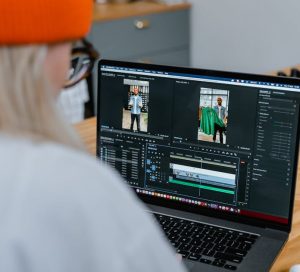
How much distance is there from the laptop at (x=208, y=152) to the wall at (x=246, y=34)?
2.45m

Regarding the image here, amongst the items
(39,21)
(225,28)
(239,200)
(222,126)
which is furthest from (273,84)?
(225,28)

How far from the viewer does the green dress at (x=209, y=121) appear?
4.12 feet

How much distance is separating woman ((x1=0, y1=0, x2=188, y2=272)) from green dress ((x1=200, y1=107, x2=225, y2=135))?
600 millimetres

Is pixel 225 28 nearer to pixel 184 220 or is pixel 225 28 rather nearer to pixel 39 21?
pixel 184 220

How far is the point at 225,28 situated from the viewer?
13.1ft

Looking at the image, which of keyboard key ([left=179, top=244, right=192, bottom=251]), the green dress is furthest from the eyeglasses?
keyboard key ([left=179, top=244, right=192, bottom=251])

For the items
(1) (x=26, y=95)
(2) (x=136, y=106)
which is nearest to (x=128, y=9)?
(2) (x=136, y=106)

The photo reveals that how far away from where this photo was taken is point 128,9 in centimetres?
393

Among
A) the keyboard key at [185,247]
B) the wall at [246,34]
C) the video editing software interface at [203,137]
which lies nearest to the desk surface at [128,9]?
the wall at [246,34]

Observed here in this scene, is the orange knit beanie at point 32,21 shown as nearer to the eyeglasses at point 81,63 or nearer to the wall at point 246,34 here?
the eyeglasses at point 81,63

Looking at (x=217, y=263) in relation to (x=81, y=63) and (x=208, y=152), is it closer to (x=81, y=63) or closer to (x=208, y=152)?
(x=208, y=152)

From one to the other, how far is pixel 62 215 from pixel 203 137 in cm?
70

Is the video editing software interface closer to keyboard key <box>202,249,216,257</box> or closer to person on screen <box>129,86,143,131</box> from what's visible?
person on screen <box>129,86,143,131</box>

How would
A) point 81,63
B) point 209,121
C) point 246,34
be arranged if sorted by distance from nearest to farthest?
point 209,121 → point 81,63 → point 246,34
